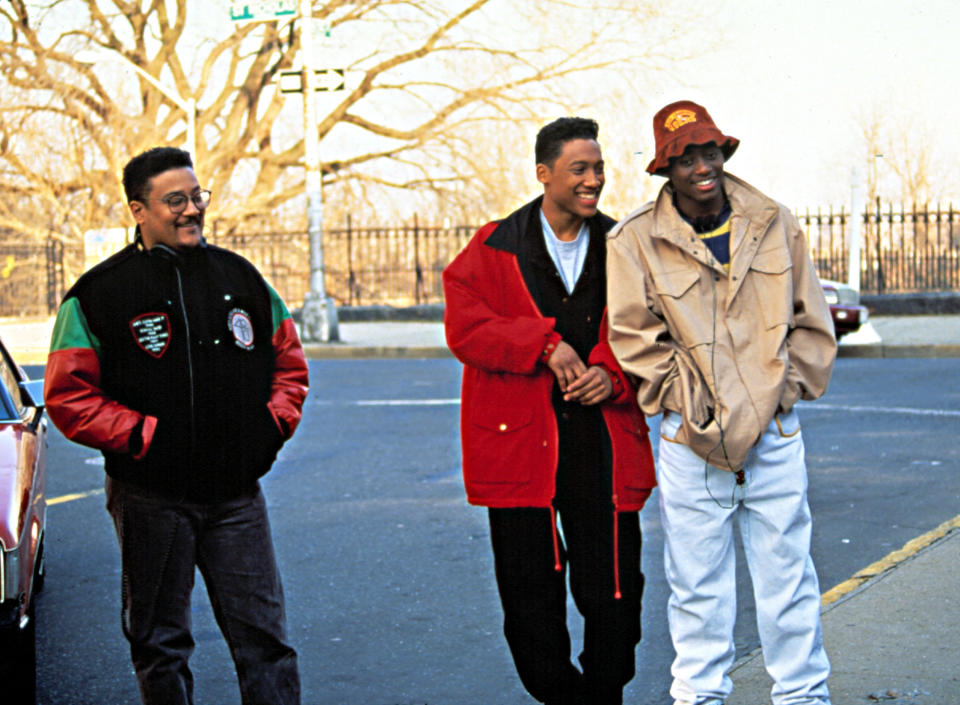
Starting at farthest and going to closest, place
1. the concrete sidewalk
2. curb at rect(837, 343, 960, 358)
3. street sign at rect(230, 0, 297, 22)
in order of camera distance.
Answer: street sign at rect(230, 0, 297, 22) < curb at rect(837, 343, 960, 358) < the concrete sidewalk

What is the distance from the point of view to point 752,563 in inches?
143

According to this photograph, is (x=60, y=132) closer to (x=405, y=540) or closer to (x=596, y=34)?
(x=596, y=34)

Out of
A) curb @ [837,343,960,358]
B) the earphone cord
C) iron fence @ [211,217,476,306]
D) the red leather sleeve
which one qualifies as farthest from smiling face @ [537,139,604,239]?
iron fence @ [211,217,476,306]

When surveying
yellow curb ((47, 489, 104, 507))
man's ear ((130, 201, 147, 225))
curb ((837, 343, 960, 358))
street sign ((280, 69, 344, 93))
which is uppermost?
street sign ((280, 69, 344, 93))

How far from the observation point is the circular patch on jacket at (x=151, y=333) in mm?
3482

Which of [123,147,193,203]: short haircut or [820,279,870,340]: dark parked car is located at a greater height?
[123,147,193,203]: short haircut

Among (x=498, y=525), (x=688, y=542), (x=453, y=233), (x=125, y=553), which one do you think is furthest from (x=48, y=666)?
(x=453, y=233)

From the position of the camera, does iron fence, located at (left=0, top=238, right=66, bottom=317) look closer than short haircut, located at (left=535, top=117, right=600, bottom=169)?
No

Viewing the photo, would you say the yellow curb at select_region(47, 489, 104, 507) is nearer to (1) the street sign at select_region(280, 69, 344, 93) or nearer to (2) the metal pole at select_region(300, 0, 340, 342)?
(2) the metal pole at select_region(300, 0, 340, 342)

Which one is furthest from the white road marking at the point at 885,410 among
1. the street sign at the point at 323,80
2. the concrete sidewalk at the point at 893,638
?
the street sign at the point at 323,80

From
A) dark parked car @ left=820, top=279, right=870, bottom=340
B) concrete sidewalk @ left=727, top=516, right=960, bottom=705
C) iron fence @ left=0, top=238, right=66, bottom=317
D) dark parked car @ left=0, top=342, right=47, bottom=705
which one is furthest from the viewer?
iron fence @ left=0, top=238, right=66, bottom=317

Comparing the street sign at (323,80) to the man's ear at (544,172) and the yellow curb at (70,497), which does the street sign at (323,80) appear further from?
the man's ear at (544,172)

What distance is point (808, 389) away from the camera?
3572mm

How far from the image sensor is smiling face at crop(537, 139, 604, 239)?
144 inches
